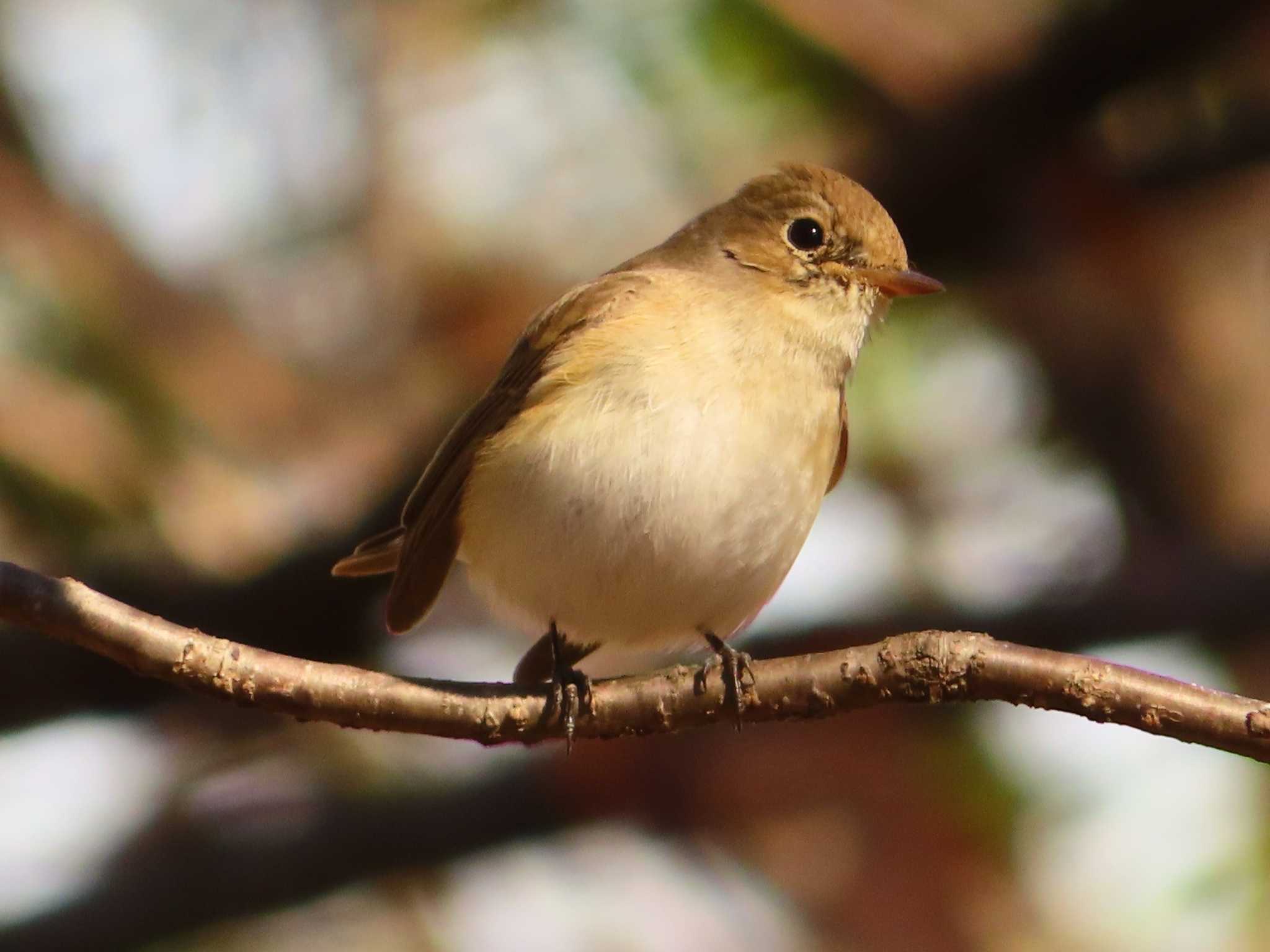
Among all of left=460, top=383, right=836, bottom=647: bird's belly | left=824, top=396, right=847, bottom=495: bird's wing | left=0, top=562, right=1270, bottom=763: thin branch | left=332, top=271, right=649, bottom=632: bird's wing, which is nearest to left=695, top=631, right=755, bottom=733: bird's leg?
left=0, top=562, right=1270, bottom=763: thin branch

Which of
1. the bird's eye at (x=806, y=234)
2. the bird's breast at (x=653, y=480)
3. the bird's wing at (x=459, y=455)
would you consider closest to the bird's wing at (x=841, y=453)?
the bird's breast at (x=653, y=480)

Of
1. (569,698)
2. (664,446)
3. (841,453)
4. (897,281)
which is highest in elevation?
(897,281)

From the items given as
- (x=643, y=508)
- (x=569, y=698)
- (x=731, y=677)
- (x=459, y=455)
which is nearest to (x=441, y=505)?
(x=459, y=455)

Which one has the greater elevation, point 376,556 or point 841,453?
point 841,453

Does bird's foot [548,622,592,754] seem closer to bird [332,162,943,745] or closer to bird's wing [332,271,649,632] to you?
bird [332,162,943,745]

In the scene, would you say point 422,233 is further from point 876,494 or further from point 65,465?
point 876,494

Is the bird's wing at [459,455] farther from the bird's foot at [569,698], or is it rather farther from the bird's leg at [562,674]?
A: the bird's foot at [569,698]

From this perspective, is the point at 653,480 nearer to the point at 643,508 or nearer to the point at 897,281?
the point at 643,508
